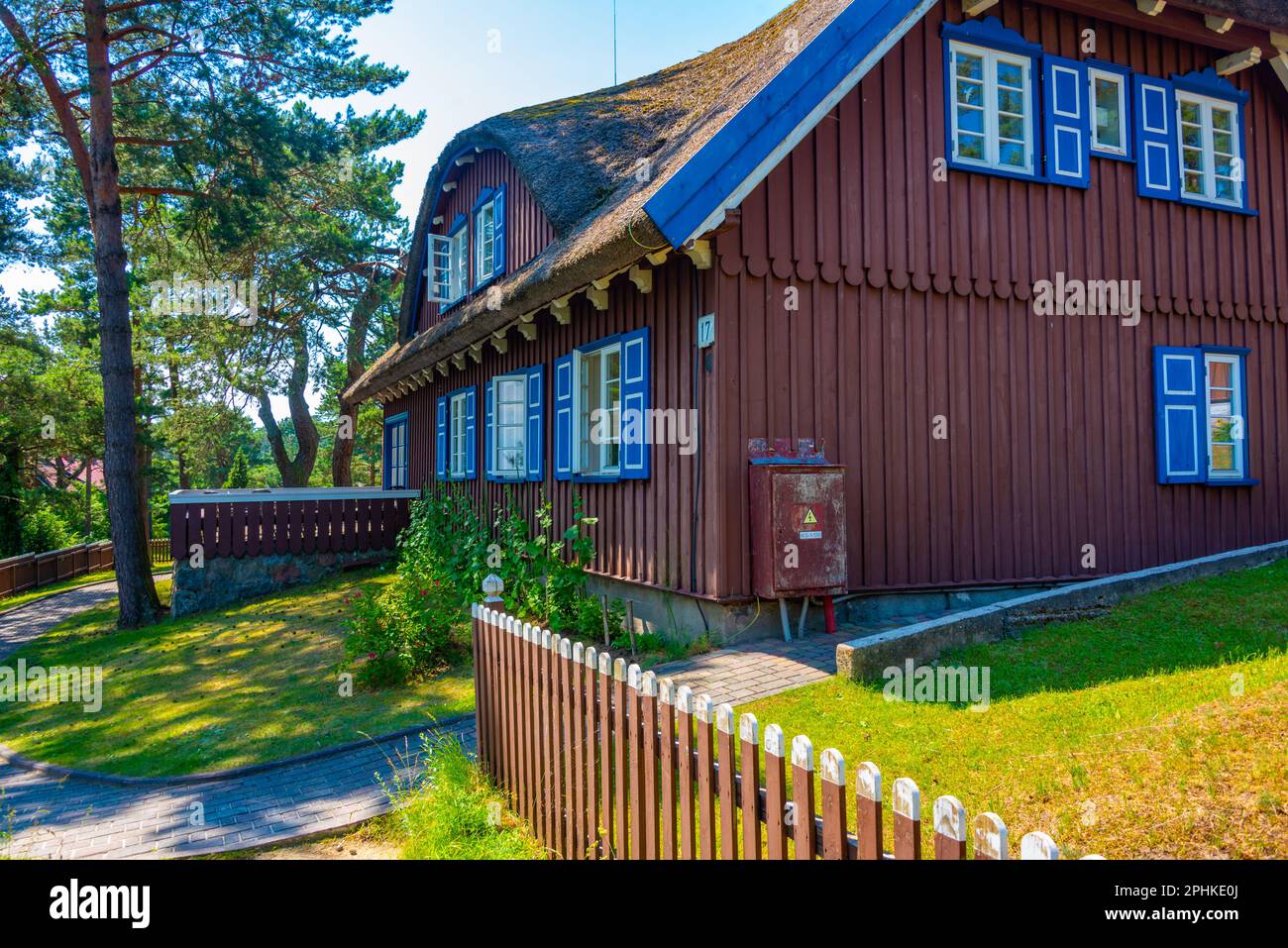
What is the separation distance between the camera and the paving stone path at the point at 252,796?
4957 millimetres

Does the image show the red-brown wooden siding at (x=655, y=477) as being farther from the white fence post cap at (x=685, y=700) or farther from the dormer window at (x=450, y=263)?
the dormer window at (x=450, y=263)

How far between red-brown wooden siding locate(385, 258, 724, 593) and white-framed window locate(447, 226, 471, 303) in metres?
4.29

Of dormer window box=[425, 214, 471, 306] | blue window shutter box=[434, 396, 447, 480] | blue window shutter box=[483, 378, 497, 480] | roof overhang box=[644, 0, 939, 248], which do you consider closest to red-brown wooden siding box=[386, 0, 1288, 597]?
roof overhang box=[644, 0, 939, 248]

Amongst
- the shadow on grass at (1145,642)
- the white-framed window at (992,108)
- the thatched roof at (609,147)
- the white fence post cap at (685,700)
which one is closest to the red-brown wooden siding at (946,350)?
the white-framed window at (992,108)

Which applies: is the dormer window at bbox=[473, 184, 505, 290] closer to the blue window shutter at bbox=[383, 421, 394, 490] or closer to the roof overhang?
the roof overhang

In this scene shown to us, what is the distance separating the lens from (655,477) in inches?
313

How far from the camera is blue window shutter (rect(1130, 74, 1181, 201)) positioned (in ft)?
30.0

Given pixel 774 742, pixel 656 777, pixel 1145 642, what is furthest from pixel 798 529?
pixel 774 742

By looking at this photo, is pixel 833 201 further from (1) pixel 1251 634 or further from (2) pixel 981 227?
(1) pixel 1251 634

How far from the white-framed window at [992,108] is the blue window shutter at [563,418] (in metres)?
4.66

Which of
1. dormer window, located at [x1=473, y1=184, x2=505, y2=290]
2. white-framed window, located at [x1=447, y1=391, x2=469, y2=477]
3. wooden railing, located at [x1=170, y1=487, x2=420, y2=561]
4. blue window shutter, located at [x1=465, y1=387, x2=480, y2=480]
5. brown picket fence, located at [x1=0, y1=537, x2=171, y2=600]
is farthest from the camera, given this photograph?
brown picket fence, located at [x1=0, y1=537, x2=171, y2=600]

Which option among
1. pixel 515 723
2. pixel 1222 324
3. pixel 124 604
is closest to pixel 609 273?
pixel 515 723

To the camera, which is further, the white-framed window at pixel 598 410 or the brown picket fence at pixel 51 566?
the brown picket fence at pixel 51 566

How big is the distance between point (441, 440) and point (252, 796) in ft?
32.1
